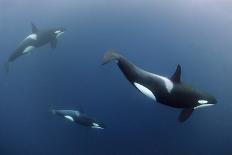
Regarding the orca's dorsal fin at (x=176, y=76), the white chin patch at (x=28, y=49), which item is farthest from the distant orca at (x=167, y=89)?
the white chin patch at (x=28, y=49)

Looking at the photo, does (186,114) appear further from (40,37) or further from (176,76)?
(40,37)

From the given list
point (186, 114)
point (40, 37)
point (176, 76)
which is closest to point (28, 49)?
point (40, 37)

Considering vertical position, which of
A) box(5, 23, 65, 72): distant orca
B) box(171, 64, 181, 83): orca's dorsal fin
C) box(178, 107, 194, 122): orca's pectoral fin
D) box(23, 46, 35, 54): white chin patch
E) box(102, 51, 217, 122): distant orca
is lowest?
box(178, 107, 194, 122): orca's pectoral fin

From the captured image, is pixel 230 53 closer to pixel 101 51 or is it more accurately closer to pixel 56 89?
pixel 101 51

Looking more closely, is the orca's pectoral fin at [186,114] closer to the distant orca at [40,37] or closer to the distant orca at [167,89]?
the distant orca at [167,89]

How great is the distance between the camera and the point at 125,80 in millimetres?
12734

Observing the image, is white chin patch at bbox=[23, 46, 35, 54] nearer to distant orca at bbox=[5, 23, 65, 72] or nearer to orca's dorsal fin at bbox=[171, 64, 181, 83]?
distant orca at bbox=[5, 23, 65, 72]

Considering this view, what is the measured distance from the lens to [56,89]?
14.0m

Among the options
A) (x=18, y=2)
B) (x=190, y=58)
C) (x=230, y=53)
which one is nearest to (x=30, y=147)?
(x=18, y=2)

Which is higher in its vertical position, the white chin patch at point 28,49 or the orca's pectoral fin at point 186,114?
the white chin patch at point 28,49

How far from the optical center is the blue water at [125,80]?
12.4 metres

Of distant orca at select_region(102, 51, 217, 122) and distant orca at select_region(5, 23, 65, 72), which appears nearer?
distant orca at select_region(102, 51, 217, 122)

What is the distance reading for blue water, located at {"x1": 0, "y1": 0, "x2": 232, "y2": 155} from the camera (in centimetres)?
1237

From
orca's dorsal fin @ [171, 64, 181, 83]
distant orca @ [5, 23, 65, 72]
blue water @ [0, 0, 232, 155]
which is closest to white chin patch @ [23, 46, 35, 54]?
distant orca @ [5, 23, 65, 72]
